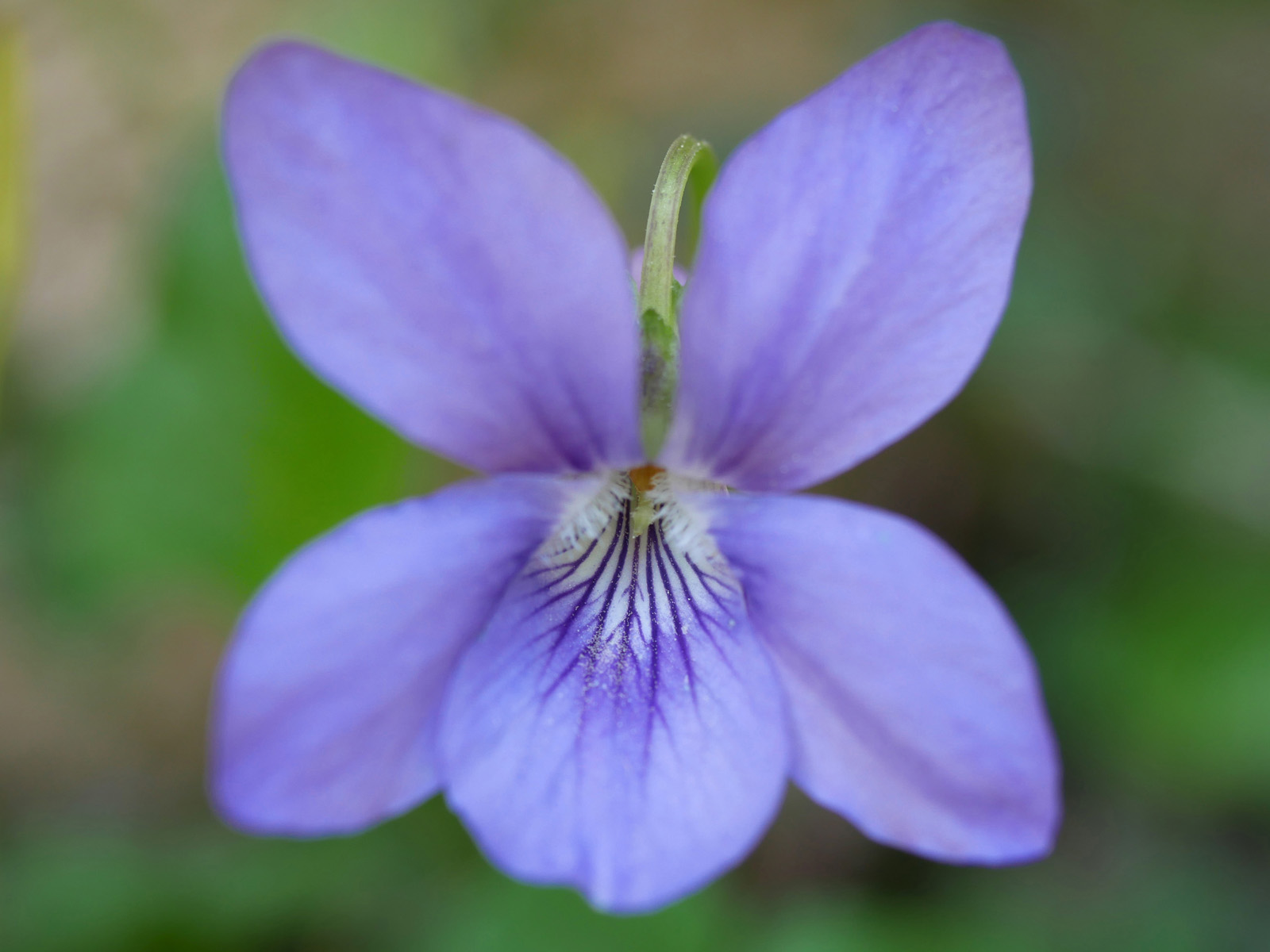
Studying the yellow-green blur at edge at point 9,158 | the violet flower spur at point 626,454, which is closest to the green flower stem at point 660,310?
the violet flower spur at point 626,454

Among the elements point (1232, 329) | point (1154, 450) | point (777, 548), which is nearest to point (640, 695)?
point (777, 548)

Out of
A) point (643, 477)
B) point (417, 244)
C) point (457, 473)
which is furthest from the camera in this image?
point (457, 473)

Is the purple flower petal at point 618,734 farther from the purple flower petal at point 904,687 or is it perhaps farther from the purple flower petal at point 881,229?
the purple flower petal at point 881,229

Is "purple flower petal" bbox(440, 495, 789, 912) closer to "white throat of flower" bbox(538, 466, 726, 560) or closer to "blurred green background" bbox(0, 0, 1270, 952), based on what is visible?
"white throat of flower" bbox(538, 466, 726, 560)

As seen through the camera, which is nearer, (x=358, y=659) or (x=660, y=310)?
(x=358, y=659)

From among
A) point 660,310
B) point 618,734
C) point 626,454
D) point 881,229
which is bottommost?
point 618,734

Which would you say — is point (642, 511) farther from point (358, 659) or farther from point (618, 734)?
point (358, 659)

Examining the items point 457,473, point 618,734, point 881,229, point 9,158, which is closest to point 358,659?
point 618,734

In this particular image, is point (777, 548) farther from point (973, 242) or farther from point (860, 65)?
point (860, 65)
